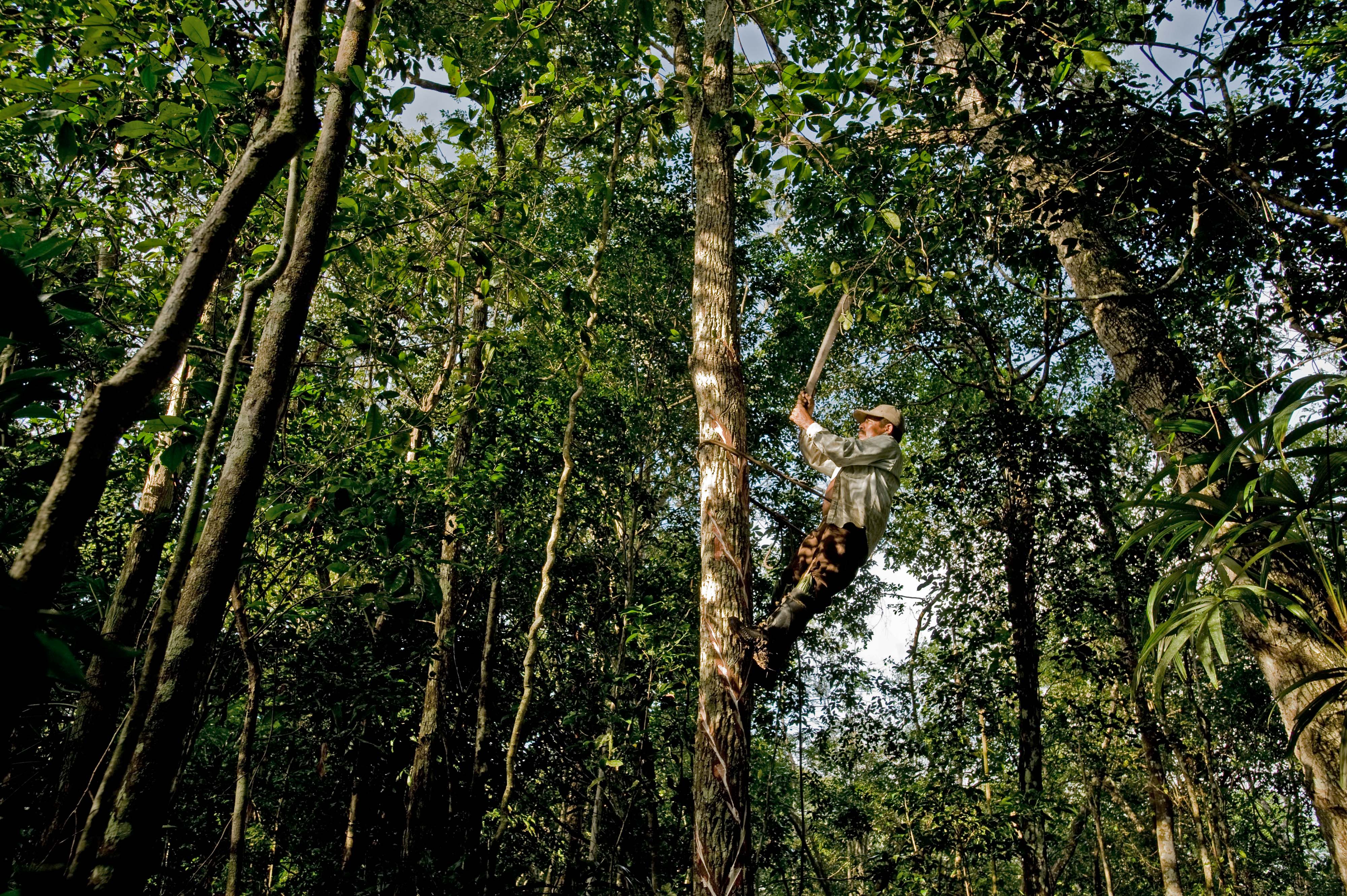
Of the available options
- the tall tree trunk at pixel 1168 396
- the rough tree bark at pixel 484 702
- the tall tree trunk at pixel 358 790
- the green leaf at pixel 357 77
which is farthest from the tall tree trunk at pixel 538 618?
the tall tree trunk at pixel 1168 396

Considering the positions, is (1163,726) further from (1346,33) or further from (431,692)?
(431,692)

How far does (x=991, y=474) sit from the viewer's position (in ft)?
22.2

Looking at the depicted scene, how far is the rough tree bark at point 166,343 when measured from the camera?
811 millimetres

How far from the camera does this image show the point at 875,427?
3859mm

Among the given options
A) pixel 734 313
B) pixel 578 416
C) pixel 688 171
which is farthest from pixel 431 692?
pixel 688 171

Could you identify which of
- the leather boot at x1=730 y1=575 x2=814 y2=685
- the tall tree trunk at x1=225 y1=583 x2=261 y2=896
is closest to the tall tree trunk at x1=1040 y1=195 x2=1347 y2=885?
the leather boot at x1=730 y1=575 x2=814 y2=685

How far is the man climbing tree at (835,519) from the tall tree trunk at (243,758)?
2613 millimetres

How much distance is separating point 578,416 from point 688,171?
12.0 feet

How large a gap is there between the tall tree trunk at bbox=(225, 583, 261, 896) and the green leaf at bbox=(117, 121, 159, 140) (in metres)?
2.21

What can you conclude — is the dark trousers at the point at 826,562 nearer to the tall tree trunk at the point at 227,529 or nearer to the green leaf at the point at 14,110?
the tall tree trunk at the point at 227,529

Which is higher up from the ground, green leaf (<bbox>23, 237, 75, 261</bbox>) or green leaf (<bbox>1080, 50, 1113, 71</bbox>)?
green leaf (<bbox>1080, 50, 1113, 71</bbox>)

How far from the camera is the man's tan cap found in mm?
3773

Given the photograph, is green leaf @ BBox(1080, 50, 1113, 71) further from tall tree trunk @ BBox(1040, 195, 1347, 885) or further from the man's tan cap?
the man's tan cap

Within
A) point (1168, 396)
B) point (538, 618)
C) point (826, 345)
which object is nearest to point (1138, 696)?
point (1168, 396)
